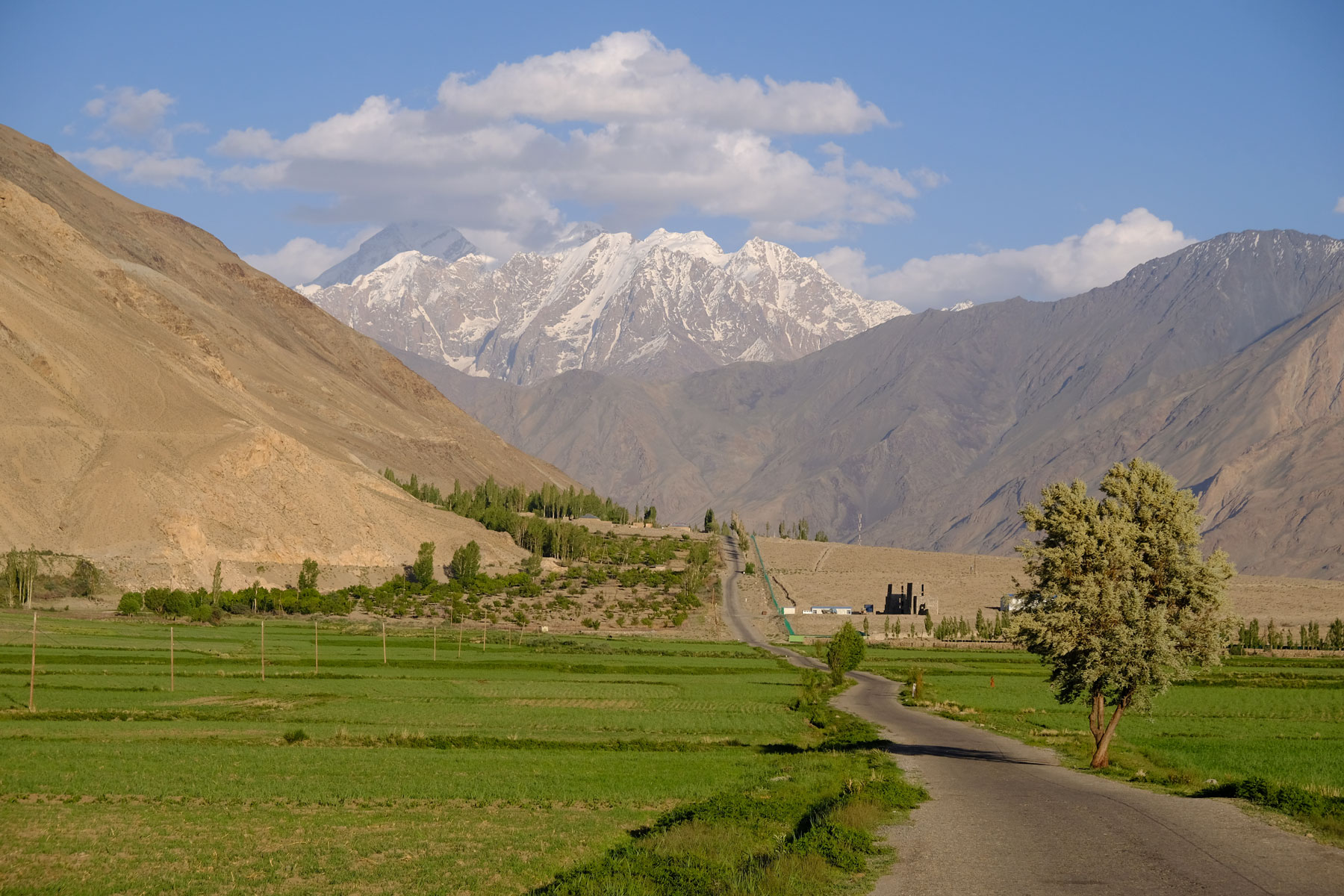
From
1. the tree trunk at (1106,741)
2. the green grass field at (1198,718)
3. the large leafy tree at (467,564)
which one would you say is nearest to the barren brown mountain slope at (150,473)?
the large leafy tree at (467,564)

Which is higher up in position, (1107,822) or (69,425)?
(69,425)

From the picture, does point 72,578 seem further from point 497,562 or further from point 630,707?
point 630,707

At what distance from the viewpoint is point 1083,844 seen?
71.7 ft

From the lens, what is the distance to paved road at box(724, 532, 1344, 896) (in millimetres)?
18828

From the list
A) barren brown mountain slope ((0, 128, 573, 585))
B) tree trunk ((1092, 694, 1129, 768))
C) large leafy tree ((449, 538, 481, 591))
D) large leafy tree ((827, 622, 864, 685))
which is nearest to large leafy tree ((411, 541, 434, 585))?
large leafy tree ((449, 538, 481, 591))

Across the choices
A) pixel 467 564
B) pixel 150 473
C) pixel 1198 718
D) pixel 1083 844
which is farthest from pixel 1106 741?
pixel 467 564

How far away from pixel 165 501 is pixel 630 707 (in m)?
73.8

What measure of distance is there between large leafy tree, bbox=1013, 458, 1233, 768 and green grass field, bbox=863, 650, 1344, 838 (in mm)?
2656

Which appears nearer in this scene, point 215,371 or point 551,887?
point 551,887

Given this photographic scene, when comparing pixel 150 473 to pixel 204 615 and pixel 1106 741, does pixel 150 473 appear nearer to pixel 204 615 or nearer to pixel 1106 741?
pixel 204 615

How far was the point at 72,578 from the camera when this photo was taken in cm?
10731

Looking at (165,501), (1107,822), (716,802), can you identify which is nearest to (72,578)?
(165,501)

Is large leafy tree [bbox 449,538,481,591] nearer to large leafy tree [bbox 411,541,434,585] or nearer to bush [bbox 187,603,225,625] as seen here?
large leafy tree [bbox 411,541,434,585]

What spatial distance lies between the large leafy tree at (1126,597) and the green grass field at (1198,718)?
105 inches
